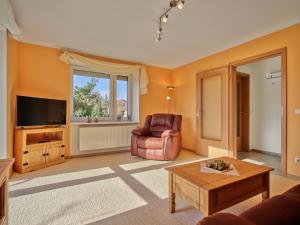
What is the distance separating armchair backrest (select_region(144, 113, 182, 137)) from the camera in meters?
4.00

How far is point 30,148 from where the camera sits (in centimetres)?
291

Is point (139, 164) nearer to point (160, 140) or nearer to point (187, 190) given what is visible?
point (160, 140)

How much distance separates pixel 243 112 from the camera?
184 inches

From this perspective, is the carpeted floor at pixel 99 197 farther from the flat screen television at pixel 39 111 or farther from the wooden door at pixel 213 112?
the wooden door at pixel 213 112

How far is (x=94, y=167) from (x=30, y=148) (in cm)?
113

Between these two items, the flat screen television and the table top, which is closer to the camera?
the table top

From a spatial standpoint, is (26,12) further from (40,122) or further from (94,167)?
(94,167)

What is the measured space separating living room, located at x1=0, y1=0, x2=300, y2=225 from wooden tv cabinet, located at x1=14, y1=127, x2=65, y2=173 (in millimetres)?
20

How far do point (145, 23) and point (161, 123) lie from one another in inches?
91.7

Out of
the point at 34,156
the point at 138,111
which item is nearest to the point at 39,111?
the point at 34,156

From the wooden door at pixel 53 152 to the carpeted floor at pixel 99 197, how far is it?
229mm

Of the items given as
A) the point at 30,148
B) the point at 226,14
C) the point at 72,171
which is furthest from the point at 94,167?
the point at 226,14

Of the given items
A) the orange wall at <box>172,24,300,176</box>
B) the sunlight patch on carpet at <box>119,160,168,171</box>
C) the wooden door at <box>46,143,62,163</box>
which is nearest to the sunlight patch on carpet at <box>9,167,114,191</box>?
the sunlight patch on carpet at <box>119,160,168,171</box>

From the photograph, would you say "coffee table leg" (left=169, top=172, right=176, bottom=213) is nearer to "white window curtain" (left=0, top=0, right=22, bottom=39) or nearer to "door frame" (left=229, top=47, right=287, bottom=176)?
"door frame" (left=229, top=47, right=287, bottom=176)
